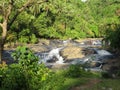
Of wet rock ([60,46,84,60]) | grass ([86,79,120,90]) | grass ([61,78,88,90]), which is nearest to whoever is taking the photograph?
grass ([86,79,120,90])

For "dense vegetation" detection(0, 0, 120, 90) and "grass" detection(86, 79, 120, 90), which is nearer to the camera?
"grass" detection(86, 79, 120, 90)

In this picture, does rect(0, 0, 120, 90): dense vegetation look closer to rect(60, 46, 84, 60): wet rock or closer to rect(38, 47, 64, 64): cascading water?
rect(60, 46, 84, 60): wet rock

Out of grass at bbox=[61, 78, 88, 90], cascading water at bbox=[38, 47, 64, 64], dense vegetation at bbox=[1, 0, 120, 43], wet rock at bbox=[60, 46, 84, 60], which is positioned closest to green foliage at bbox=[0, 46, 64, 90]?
grass at bbox=[61, 78, 88, 90]

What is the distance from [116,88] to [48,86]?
298cm

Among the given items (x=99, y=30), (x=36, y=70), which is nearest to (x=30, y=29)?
(x=99, y=30)

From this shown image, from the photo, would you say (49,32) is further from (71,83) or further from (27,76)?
(27,76)

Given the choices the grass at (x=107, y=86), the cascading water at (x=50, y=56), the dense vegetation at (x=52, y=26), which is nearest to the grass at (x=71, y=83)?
the grass at (x=107, y=86)

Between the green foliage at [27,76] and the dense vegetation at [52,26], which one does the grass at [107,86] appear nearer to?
the green foliage at [27,76]

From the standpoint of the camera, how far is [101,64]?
28719 mm

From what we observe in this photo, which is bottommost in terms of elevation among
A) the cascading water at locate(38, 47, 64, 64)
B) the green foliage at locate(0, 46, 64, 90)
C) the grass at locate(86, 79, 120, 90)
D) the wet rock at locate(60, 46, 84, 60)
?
the cascading water at locate(38, 47, 64, 64)

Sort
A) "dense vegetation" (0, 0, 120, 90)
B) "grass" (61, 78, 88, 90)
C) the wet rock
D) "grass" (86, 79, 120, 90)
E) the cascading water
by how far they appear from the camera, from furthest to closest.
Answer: the cascading water
the wet rock
"dense vegetation" (0, 0, 120, 90)
"grass" (61, 78, 88, 90)
"grass" (86, 79, 120, 90)

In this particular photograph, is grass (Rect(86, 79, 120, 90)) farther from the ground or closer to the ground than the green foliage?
closer to the ground

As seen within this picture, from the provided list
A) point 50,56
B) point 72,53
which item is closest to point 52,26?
point 50,56

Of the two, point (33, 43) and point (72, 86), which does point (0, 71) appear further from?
point (33, 43)
